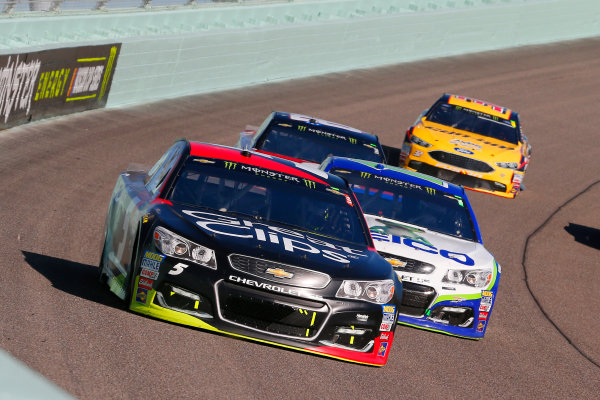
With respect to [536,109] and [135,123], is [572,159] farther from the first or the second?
[135,123]

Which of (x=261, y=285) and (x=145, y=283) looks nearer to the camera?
(x=261, y=285)

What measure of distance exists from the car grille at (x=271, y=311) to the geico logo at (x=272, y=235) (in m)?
0.44

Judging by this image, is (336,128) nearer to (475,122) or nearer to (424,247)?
(475,122)

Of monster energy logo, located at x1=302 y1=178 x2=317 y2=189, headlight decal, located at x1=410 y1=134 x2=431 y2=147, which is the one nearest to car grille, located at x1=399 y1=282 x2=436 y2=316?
monster energy logo, located at x1=302 y1=178 x2=317 y2=189

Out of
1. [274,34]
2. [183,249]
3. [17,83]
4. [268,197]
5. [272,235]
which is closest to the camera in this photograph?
[183,249]

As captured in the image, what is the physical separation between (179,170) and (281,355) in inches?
68.9

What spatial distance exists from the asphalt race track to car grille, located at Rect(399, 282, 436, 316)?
25cm

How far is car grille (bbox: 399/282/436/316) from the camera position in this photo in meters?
9.59

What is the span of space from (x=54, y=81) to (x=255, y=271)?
12516mm

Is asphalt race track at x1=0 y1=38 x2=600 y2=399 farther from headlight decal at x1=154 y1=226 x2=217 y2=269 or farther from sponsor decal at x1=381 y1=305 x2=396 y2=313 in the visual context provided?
headlight decal at x1=154 y1=226 x2=217 y2=269

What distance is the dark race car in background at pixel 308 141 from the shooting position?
49.0ft

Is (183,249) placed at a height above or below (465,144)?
above

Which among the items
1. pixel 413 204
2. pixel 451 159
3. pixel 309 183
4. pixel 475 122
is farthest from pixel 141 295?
pixel 475 122

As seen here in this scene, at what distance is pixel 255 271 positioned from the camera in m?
7.52
